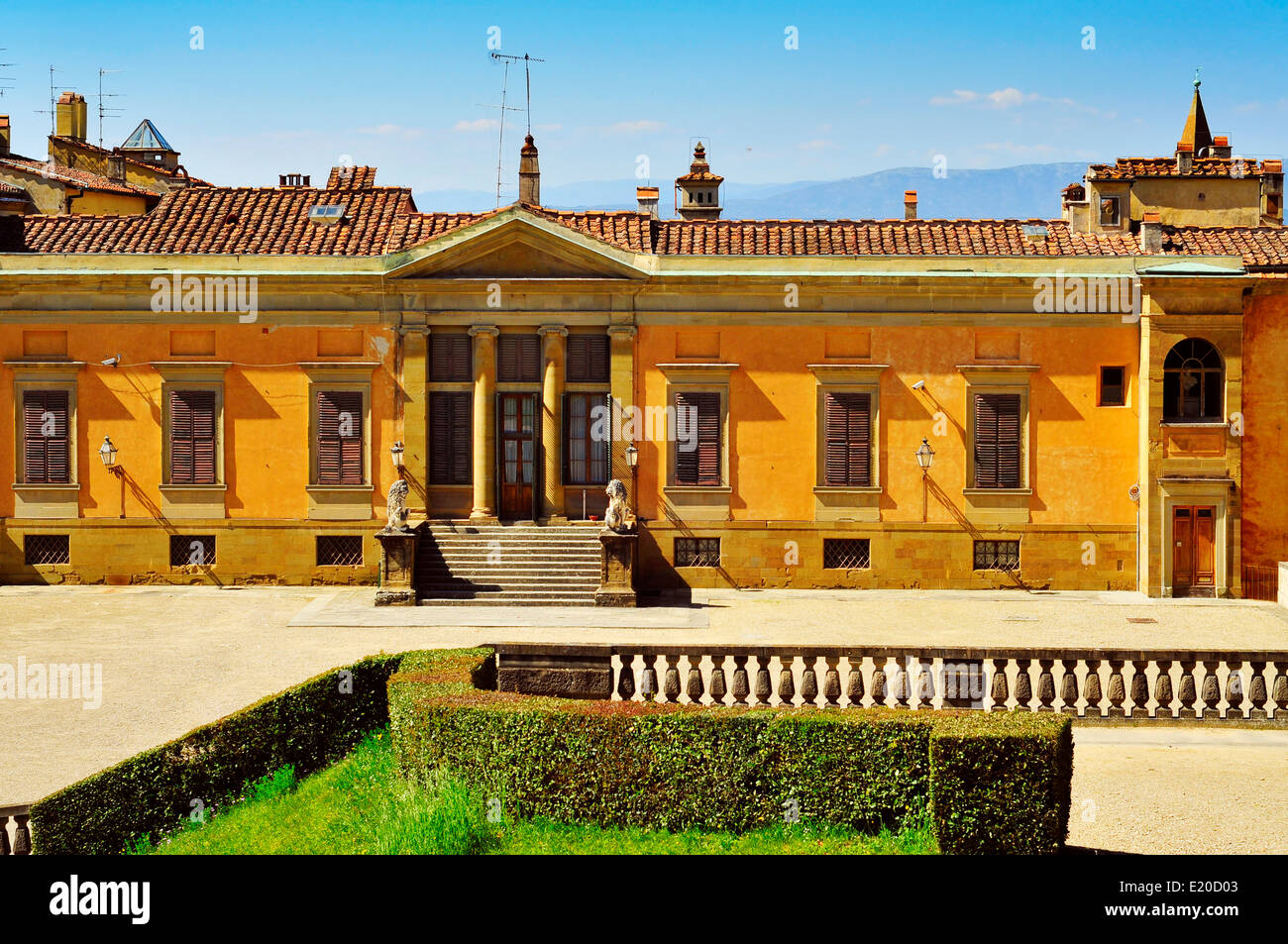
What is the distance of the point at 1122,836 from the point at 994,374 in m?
18.6

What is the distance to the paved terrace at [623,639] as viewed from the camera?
570 inches

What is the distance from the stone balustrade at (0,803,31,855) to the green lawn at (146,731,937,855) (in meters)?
1.16

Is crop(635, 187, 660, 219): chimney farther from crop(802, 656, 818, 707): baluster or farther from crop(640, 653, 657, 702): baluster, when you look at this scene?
crop(802, 656, 818, 707): baluster

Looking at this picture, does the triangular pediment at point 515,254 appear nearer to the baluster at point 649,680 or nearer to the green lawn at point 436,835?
the baluster at point 649,680

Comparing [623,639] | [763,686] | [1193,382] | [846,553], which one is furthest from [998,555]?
[763,686]

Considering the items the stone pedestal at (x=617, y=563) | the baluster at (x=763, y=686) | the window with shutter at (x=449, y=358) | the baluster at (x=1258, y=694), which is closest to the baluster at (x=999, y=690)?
the baluster at (x=763, y=686)

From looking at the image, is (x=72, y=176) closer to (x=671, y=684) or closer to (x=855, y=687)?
(x=671, y=684)

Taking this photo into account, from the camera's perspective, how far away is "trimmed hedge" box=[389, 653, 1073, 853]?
41.2ft

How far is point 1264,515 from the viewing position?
30188 millimetres

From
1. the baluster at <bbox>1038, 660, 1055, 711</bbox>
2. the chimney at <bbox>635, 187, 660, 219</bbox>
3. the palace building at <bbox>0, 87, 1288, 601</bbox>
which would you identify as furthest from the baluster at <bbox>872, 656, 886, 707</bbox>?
the chimney at <bbox>635, 187, 660, 219</bbox>

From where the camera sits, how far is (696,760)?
1291cm

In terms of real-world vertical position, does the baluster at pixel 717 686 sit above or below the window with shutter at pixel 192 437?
below

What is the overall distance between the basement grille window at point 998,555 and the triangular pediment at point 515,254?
956cm

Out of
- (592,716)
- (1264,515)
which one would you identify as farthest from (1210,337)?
(592,716)
